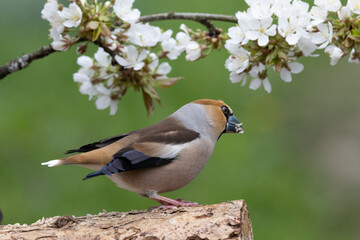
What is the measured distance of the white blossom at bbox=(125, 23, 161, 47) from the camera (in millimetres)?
2514

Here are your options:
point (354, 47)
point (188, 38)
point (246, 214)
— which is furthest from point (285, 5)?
point (246, 214)

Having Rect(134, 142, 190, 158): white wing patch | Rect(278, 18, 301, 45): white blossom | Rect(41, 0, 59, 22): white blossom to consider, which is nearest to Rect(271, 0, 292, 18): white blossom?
Rect(278, 18, 301, 45): white blossom

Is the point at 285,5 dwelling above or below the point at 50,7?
below

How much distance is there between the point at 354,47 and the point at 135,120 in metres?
2.56

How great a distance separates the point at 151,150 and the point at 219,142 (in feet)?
8.51

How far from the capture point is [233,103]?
16.1 ft

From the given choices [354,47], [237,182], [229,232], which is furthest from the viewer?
[237,182]

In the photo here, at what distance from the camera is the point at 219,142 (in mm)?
4797

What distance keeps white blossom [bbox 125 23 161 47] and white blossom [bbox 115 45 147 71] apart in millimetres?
34

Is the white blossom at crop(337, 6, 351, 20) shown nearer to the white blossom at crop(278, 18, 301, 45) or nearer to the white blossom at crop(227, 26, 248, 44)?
the white blossom at crop(278, 18, 301, 45)

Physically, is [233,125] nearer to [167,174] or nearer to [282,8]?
[167,174]

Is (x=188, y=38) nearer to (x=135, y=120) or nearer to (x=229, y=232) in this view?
(x=229, y=232)

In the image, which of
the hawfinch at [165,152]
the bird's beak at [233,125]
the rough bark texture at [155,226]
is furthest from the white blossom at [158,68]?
the rough bark texture at [155,226]

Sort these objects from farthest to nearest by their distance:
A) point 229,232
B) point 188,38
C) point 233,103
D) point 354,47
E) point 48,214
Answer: point 233,103
point 48,214
point 188,38
point 354,47
point 229,232
